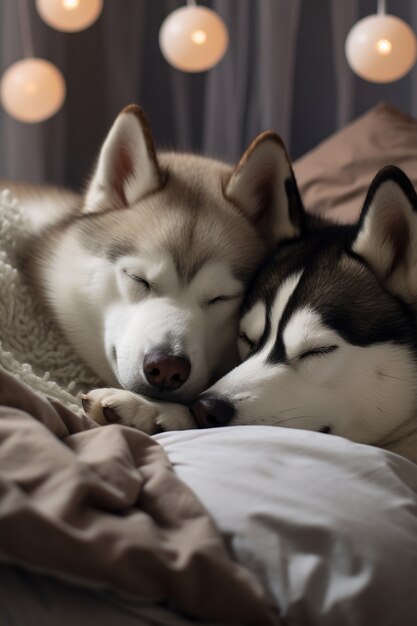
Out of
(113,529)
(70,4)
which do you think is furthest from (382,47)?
(113,529)

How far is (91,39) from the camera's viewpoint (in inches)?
134

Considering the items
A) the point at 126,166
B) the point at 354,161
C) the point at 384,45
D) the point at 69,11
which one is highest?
the point at 69,11

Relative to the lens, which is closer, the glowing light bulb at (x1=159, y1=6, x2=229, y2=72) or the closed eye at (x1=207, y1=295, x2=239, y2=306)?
the closed eye at (x1=207, y1=295, x2=239, y2=306)

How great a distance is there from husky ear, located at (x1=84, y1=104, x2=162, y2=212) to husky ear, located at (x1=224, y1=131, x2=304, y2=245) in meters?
0.16

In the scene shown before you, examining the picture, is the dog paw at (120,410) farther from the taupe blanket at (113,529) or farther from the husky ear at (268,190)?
the husky ear at (268,190)

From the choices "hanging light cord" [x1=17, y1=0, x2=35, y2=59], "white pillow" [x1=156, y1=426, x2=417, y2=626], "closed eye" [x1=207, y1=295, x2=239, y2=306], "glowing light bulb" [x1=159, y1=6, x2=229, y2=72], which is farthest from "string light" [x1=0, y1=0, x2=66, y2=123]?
"white pillow" [x1=156, y1=426, x2=417, y2=626]

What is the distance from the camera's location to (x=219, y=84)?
11.1ft

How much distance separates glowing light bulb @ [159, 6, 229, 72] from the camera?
245cm

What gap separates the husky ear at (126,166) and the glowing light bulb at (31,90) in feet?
3.06

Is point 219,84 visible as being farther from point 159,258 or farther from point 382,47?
point 159,258

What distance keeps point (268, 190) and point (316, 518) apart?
0.82 m

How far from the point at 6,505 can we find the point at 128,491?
154 mm

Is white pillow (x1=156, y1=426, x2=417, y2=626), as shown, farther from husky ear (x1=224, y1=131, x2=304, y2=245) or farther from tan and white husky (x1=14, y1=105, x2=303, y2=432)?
husky ear (x1=224, y1=131, x2=304, y2=245)

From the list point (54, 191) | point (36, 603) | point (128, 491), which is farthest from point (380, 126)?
point (36, 603)
